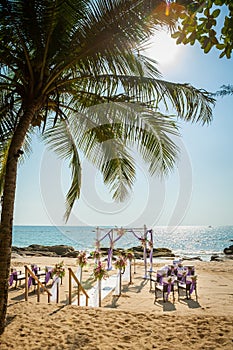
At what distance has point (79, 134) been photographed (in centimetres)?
690

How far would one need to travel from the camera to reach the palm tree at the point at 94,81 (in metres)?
4.14

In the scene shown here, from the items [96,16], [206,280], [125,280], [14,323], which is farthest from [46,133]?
[206,280]

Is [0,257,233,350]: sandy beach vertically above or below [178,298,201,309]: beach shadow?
above

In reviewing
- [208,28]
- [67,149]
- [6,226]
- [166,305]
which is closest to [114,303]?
[166,305]

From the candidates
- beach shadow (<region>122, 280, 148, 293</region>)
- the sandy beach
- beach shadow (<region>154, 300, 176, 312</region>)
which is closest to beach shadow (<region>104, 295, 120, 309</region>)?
beach shadow (<region>122, 280, 148, 293</region>)

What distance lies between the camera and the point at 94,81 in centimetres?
563

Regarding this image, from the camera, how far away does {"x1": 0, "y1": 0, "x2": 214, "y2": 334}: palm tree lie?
414 cm

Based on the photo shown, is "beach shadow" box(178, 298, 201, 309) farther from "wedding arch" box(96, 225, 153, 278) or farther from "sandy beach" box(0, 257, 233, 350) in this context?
"wedding arch" box(96, 225, 153, 278)

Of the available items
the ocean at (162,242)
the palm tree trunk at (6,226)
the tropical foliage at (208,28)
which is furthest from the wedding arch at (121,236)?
the tropical foliage at (208,28)

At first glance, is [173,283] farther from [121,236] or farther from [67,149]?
[121,236]

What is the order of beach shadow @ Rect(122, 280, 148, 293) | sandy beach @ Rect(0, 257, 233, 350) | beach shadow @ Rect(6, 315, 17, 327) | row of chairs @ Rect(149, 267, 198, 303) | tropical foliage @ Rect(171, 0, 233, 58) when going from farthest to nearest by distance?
beach shadow @ Rect(122, 280, 148, 293)
row of chairs @ Rect(149, 267, 198, 303)
beach shadow @ Rect(6, 315, 17, 327)
sandy beach @ Rect(0, 257, 233, 350)
tropical foliage @ Rect(171, 0, 233, 58)

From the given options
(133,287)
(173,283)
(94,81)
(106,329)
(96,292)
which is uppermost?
(94,81)

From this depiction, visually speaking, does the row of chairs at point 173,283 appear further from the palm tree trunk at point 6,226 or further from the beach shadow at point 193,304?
the palm tree trunk at point 6,226

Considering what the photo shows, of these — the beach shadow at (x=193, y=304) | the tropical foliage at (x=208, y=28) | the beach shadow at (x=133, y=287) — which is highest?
the tropical foliage at (x=208, y=28)
